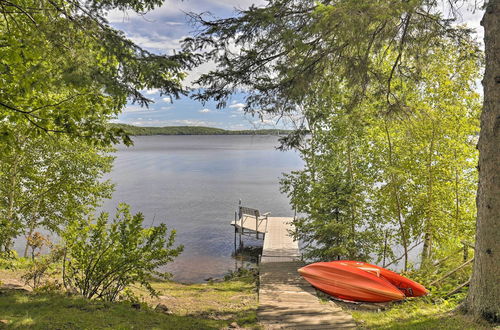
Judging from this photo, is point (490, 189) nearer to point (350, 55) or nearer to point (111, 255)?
point (350, 55)

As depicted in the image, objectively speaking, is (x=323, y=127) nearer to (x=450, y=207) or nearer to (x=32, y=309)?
(x=450, y=207)

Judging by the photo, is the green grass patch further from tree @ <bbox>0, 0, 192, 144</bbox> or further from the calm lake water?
the calm lake water

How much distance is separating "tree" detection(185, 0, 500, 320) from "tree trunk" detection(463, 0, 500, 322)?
0.01 meters

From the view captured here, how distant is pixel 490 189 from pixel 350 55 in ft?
12.3

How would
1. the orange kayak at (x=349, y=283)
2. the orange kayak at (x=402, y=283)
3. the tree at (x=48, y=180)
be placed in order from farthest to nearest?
the tree at (x=48, y=180) → the orange kayak at (x=349, y=283) → the orange kayak at (x=402, y=283)

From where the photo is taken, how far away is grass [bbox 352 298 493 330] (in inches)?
184

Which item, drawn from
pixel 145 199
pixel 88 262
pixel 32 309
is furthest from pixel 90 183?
pixel 145 199

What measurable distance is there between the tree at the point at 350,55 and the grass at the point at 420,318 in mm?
288

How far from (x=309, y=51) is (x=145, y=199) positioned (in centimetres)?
2703

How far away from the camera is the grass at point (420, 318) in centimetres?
467

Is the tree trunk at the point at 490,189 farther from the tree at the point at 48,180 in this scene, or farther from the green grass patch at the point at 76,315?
the tree at the point at 48,180

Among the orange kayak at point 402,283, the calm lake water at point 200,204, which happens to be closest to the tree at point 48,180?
the calm lake water at point 200,204

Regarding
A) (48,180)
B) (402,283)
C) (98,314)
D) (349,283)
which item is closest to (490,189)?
(402,283)

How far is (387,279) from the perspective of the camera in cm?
764
